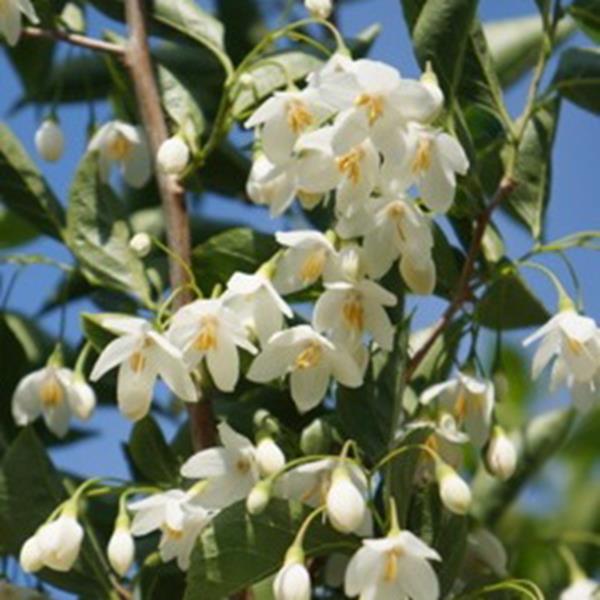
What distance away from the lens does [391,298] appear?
1658mm

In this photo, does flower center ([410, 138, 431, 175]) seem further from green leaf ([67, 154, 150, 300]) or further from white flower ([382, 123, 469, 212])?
green leaf ([67, 154, 150, 300])

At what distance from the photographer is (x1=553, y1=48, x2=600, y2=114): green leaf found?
1974 mm

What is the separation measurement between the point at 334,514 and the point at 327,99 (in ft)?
1.34

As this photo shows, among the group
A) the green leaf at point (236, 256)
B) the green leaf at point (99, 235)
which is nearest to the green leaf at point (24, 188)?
the green leaf at point (99, 235)

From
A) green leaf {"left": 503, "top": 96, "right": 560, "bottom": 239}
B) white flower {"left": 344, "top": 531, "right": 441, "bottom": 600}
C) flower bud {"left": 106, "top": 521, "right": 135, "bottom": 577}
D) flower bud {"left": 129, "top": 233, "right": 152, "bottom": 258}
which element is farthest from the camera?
green leaf {"left": 503, "top": 96, "right": 560, "bottom": 239}

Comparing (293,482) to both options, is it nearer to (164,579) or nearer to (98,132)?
(164,579)

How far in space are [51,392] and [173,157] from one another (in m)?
0.38

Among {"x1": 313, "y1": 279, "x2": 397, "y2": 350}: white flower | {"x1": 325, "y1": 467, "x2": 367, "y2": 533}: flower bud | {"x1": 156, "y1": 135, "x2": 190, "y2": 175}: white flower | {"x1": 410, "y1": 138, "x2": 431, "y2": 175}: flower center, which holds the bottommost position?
{"x1": 325, "y1": 467, "x2": 367, "y2": 533}: flower bud

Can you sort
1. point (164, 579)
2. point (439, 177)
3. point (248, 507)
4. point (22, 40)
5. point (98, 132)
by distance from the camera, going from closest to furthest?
point (248, 507) → point (439, 177) → point (164, 579) → point (98, 132) → point (22, 40)

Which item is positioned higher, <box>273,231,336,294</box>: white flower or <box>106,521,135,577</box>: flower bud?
<box>273,231,336,294</box>: white flower

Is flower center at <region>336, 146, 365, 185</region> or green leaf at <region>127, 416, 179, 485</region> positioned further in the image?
green leaf at <region>127, 416, 179, 485</region>

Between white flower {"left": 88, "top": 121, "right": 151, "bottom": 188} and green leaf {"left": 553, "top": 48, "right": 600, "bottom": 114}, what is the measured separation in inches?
21.9

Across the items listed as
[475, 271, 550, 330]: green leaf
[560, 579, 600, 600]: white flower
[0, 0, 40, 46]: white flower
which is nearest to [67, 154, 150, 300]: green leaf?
[0, 0, 40, 46]: white flower

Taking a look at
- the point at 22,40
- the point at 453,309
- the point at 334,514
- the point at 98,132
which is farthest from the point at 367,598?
the point at 22,40
